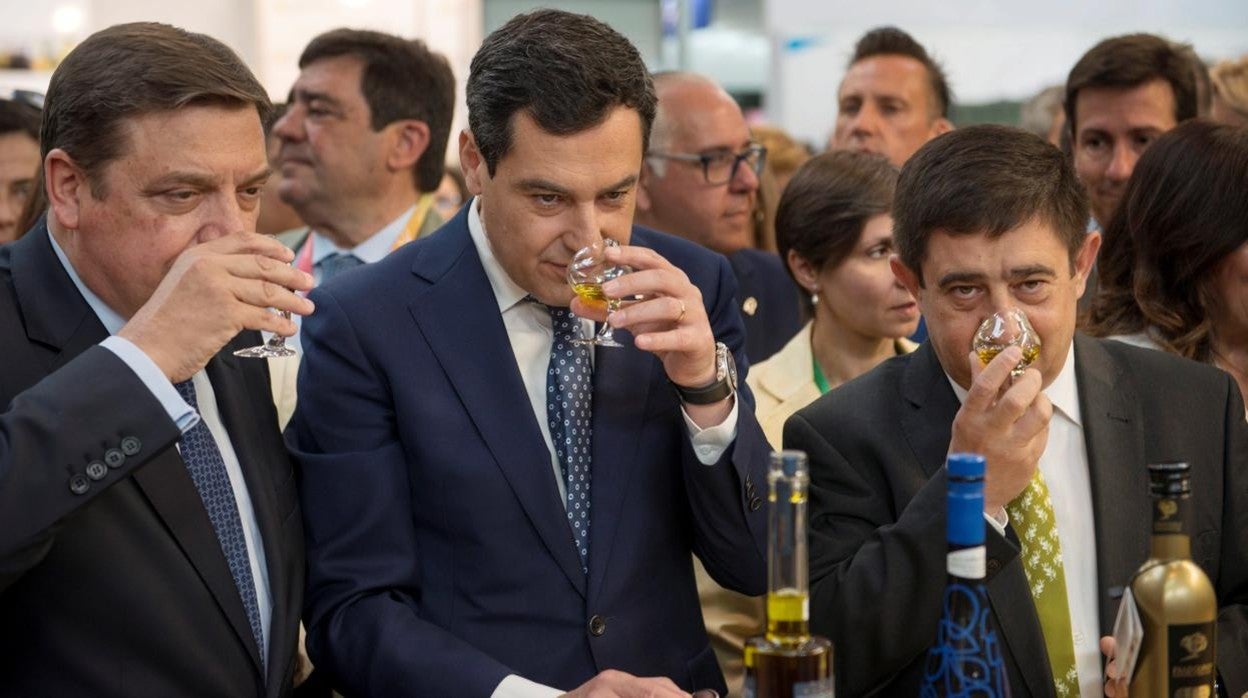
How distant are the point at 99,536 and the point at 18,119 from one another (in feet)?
8.42

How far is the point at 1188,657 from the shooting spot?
172cm

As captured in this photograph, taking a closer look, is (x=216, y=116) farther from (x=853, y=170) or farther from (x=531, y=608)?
(x=853, y=170)

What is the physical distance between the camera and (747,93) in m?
9.17

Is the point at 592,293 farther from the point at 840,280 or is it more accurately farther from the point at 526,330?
the point at 840,280

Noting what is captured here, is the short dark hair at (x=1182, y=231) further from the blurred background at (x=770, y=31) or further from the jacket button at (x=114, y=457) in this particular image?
the blurred background at (x=770, y=31)

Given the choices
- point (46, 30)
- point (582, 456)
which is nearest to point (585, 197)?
point (582, 456)

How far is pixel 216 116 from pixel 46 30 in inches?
310

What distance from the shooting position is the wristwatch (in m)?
2.25

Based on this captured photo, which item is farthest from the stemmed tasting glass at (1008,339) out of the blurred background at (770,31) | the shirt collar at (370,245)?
the blurred background at (770,31)

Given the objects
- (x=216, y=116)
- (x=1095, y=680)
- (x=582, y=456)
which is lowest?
(x=1095, y=680)

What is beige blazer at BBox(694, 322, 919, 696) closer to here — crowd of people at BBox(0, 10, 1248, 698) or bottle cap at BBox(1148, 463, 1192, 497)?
crowd of people at BBox(0, 10, 1248, 698)

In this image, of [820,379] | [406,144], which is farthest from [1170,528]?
[406,144]

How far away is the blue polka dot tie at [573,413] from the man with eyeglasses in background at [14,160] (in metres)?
2.36

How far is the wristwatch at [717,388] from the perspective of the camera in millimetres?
2248
